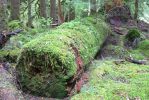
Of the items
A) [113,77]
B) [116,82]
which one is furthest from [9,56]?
[116,82]

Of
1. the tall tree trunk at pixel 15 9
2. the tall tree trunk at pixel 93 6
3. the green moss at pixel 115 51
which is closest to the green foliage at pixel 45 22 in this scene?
the tall tree trunk at pixel 15 9

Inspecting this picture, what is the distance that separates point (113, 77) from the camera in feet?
26.6

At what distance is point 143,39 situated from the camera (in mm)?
13094

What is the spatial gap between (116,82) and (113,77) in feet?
1.55

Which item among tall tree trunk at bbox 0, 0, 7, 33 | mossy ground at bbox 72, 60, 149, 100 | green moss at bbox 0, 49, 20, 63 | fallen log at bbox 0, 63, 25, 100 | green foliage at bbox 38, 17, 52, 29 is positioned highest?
tall tree trunk at bbox 0, 0, 7, 33

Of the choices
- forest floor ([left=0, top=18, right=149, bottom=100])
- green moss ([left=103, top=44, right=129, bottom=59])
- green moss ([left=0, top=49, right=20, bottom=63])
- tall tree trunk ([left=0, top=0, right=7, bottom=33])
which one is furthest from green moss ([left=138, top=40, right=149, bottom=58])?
tall tree trunk ([left=0, top=0, right=7, bottom=33])

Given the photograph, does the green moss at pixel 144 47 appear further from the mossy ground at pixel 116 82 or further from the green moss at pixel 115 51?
the mossy ground at pixel 116 82

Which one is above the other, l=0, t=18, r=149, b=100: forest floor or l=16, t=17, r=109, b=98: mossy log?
l=16, t=17, r=109, b=98: mossy log

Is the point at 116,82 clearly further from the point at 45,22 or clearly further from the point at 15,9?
the point at 45,22

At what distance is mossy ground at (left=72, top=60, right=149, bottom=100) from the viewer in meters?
6.70

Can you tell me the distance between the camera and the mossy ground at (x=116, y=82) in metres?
6.70

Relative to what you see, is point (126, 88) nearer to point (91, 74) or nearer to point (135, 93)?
point (135, 93)

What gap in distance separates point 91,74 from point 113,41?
5.37 meters

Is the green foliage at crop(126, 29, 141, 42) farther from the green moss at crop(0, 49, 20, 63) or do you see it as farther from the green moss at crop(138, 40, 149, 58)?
the green moss at crop(0, 49, 20, 63)
